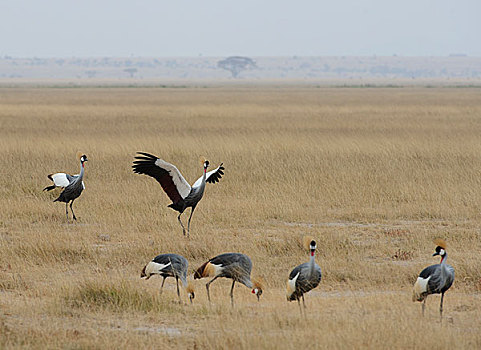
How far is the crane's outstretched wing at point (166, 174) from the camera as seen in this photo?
930 cm

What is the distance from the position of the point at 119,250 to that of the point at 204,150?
36.0ft

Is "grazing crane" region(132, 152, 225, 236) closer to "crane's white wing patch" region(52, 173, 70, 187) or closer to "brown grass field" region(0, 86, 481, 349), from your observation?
"brown grass field" region(0, 86, 481, 349)

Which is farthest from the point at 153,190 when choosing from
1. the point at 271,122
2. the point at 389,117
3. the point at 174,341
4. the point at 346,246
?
the point at 389,117

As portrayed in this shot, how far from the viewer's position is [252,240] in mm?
10109

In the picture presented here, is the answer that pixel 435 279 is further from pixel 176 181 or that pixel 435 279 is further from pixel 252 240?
pixel 176 181

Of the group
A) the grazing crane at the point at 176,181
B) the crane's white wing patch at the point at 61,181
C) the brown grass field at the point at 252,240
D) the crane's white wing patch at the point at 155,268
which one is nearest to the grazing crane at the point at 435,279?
the brown grass field at the point at 252,240

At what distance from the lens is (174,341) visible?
6.21 meters

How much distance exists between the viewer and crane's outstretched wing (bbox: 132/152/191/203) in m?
9.30

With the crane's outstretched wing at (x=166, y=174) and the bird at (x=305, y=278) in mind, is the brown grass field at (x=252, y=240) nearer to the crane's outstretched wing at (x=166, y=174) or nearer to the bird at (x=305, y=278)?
the bird at (x=305, y=278)

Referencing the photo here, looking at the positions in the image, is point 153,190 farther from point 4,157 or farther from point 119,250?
point 4,157

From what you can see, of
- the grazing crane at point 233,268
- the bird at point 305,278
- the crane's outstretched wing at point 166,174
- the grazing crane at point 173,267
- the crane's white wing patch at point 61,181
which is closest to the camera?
→ the bird at point 305,278

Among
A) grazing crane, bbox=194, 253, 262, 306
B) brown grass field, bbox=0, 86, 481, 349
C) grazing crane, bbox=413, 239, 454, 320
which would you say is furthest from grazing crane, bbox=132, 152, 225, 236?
grazing crane, bbox=413, 239, 454, 320

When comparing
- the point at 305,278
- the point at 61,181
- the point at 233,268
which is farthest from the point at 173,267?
the point at 61,181

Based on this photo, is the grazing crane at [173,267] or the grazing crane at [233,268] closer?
the grazing crane at [233,268]
